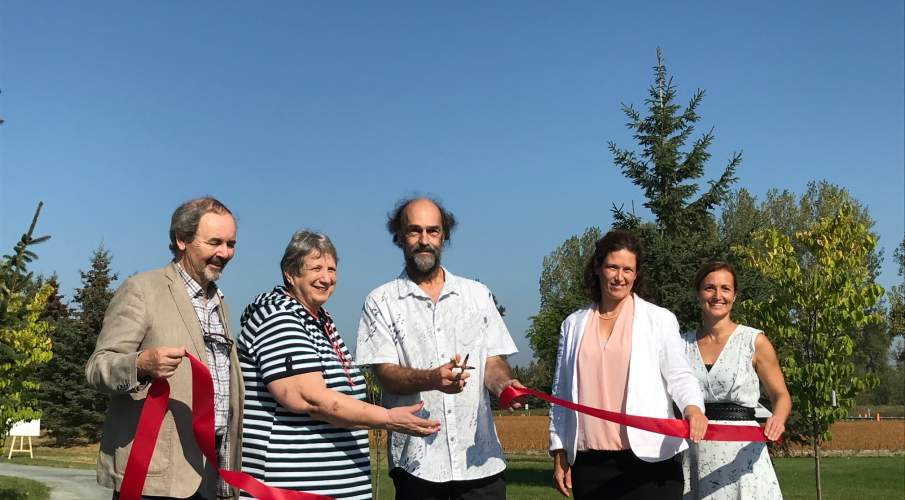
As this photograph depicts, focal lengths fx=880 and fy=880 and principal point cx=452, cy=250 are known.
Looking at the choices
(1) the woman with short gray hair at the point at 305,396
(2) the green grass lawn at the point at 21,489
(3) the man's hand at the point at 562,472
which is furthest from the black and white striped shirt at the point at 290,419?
(2) the green grass lawn at the point at 21,489

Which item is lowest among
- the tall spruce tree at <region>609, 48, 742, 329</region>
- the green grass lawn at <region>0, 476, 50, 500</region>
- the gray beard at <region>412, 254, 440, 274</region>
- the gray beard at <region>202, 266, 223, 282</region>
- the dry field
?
the green grass lawn at <region>0, 476, 50, 500</region>

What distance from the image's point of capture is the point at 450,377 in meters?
3.91

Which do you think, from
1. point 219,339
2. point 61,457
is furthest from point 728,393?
point 61,457

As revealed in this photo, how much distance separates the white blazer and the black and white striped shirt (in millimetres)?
1365

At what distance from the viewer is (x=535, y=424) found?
143 feet

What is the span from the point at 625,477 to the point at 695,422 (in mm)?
465

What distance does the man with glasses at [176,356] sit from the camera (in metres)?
3.53

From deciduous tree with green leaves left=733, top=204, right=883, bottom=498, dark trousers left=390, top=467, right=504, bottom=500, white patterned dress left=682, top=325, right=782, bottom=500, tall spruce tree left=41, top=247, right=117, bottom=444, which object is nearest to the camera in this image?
dark trousers left=390, top=467, right=504, bottom=500

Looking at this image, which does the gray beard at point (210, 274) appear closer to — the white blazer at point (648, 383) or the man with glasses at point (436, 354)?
the man with glasses at point (436, 354)

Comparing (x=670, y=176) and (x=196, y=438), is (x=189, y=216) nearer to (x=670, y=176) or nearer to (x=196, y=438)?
(x=196, y=438)

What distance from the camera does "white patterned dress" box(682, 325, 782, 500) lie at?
5434 millimetres

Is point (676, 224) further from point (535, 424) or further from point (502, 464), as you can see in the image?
point (535, 424)

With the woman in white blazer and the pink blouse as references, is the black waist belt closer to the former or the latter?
the woman in white blazer

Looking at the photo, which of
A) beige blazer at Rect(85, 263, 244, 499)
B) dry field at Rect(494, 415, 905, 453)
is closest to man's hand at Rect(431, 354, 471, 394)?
beige blazer at Rect(85, 263, 244, 499)
